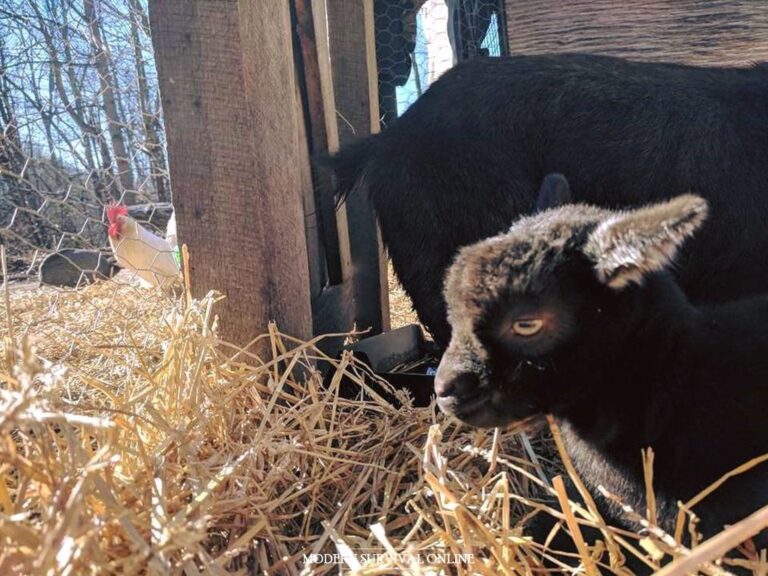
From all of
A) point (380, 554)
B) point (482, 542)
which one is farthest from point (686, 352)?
point (380, 554)

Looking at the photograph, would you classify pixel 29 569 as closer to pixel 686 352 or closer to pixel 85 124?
pixel 686 352

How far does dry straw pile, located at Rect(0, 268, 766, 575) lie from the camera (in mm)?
937

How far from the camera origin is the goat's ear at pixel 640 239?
1122mm

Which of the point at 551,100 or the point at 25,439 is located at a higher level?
the point at 551,100

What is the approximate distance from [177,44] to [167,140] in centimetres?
28

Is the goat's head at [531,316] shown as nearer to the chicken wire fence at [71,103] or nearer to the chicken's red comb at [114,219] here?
the chicken wire fence at [71,103]

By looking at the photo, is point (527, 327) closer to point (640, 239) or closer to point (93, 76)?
point (640, 239)

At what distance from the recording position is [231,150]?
1946mm

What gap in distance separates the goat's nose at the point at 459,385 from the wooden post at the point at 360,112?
1.58 metres

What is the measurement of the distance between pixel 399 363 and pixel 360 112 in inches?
47.1

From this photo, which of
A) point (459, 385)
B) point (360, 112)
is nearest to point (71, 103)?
point (360, 112)

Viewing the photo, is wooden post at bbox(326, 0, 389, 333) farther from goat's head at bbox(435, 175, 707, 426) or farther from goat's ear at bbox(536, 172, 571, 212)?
goat's head at bbox(435, 175, 707, 426)

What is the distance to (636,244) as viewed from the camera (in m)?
1.19

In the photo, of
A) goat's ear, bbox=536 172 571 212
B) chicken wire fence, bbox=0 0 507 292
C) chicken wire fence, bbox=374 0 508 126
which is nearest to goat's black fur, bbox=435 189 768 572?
goat's ear, bbox=536 172 571 212
